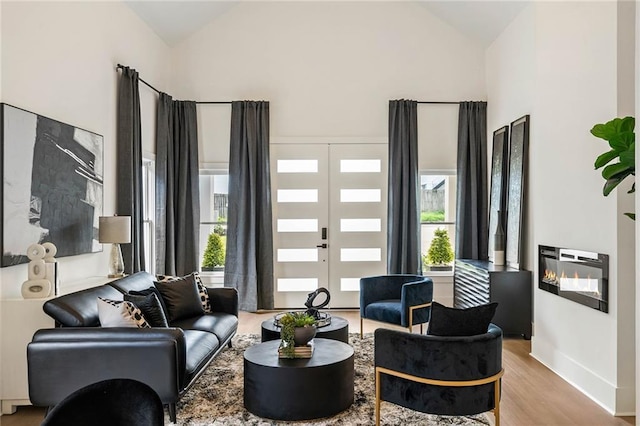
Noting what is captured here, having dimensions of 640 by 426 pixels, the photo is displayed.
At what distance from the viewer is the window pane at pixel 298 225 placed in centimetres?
714

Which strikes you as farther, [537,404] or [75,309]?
[537,404]

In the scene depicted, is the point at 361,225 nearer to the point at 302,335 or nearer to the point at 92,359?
the point at 302,335

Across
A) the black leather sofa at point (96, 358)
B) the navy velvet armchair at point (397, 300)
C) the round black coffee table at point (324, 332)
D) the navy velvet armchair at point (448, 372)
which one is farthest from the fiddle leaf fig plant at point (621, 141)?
the black leather sofa at point (96, 358)

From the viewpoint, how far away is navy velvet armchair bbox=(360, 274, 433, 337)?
5.09 meters

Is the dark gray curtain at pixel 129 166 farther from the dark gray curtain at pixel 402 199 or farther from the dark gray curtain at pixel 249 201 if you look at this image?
the dark gray curtain at pixel 402 199

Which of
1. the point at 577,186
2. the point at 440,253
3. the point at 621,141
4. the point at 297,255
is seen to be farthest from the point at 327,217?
the point at 621,141

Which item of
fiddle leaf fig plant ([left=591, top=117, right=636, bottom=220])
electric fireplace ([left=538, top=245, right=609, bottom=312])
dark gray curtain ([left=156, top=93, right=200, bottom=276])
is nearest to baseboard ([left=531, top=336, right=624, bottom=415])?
electric fireplace ([left=538, top=245, right=609, bottom=312])

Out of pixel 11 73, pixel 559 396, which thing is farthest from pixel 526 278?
pixel 11 73

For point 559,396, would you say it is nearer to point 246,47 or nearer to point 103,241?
point 103,241

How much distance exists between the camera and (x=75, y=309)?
3.36 m

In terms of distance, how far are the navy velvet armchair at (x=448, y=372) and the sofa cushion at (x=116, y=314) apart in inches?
68.1

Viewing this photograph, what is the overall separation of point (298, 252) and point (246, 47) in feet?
9.64

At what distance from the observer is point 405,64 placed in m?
7.09

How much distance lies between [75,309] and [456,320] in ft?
8.02
